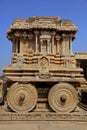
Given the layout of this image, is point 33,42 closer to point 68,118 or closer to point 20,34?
point 20,34

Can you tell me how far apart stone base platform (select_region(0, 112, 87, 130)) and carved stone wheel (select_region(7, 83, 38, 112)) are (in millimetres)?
498

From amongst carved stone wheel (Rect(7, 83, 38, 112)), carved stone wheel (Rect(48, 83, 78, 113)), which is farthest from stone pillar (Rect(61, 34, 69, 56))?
carved stone wheel (Rect(7, 83, 38, 112))

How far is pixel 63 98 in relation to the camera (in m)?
9.26

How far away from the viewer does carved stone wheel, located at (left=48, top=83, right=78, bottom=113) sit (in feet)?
30.2

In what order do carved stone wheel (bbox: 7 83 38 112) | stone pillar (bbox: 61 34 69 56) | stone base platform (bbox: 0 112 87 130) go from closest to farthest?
stone base platform (bbox: 0 112 87 130)
carved stone wheel (bbox: 7 83 38 112)
stone pillar (bbox: 61 34 69 56)

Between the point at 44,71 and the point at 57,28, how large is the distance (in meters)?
11.9

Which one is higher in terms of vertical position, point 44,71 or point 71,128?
point 44,71

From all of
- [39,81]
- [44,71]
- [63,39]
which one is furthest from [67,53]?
[39,81]

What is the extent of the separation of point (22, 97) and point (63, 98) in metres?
1.34

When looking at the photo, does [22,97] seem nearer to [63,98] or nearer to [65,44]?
[63,98]

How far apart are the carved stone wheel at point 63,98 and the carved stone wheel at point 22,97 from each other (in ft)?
1.88

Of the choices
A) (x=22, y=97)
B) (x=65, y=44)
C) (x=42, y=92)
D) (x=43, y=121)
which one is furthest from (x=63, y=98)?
(x=65, y=44)

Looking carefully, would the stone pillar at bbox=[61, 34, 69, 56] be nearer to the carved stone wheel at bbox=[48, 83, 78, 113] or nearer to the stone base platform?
the carved stone wheel at bbox=[48, 83, 78, 113]

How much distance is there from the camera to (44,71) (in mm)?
11289
